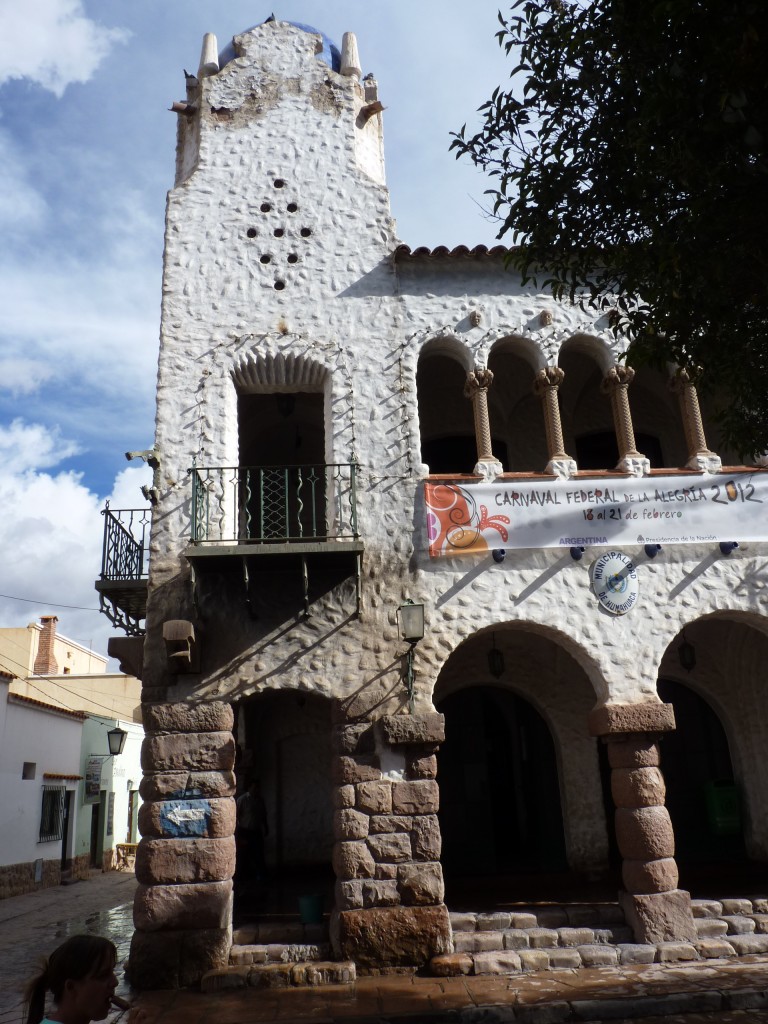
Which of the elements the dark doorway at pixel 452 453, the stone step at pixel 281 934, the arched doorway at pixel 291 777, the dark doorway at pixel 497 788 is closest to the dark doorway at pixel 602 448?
the dark doorway at pixel 452 453

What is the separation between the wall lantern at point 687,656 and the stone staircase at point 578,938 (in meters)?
2.95

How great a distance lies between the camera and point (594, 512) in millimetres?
9000

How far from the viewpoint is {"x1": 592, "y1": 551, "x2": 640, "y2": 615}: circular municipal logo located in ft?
28.5

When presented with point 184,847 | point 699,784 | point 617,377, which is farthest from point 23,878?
point 617,377

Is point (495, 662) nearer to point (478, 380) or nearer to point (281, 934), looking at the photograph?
point (478, 380)

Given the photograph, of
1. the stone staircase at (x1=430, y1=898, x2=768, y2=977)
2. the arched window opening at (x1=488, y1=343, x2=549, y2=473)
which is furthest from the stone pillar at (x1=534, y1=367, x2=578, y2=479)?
the stone staircase at (x1=430, y1=898, x2=768, y2=977)

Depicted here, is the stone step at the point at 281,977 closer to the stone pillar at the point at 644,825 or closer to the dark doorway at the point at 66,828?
the stone pillar at the point at 644,825

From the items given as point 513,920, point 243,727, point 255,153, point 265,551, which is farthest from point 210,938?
point 255,153

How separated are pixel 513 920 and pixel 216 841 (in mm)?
2942

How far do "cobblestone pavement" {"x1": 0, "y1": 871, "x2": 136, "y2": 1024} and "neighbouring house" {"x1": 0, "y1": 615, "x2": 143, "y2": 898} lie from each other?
0.96 metres

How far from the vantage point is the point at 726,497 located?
9172 millimetres

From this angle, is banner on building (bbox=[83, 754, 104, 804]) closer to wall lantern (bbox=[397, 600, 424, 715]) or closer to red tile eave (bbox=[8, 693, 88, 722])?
red tile eave (bbox=[8, 693, 88, 722])

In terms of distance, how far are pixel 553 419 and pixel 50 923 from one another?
986cm

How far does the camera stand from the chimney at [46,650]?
2814 cm
